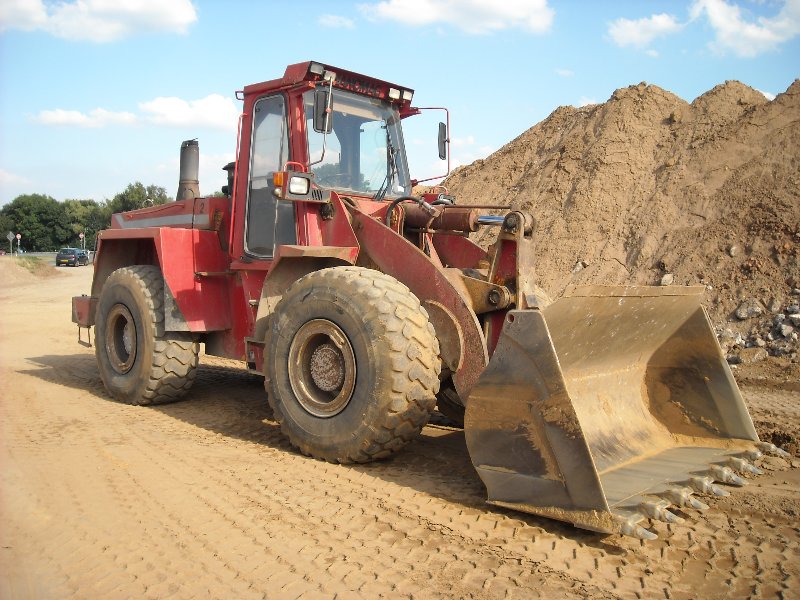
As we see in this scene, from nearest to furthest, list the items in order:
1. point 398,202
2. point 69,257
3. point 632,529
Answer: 1. point 632,529
2. point 398,202
3. point 69,257

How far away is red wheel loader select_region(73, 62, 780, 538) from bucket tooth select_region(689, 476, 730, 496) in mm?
20

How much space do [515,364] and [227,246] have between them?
3.88 m

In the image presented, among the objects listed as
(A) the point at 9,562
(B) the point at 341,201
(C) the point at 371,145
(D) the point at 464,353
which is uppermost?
(C) the point at 371,145

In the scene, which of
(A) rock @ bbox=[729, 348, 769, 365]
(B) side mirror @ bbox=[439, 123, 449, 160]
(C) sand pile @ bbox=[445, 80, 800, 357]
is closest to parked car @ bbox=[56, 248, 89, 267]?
(C) sand pile @ bbox=[445, 80, 800, 357]

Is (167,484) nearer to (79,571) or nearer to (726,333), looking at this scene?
(79,571)

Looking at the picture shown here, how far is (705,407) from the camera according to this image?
16.5ft

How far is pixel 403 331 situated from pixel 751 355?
710 centimetres

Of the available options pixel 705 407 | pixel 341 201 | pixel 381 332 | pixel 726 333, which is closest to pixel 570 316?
pixel 381 332

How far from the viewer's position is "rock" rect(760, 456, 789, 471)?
4.69 meters

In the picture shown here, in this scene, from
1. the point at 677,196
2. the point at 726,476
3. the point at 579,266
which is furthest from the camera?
the point at 677,196

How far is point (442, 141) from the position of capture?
6969 mm

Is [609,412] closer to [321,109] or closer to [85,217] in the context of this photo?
[321,109]

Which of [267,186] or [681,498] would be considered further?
[267,186]

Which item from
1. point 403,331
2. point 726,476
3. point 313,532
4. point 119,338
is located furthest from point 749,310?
point 313,532
